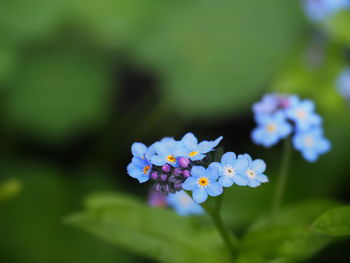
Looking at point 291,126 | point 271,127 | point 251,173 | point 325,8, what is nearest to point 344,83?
point 325,8

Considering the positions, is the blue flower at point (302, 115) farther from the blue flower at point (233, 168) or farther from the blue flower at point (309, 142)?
the blue flower at point (233, 168)

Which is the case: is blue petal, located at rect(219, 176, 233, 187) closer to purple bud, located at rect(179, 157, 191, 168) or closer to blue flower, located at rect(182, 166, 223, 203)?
blue flower, located at rect(182, 166, 223, 203)

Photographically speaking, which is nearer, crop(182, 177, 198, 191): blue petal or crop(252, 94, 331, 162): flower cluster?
crop(182, 177, 198, 191): blue petal

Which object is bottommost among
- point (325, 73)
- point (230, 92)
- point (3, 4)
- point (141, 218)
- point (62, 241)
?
point (141, 218)

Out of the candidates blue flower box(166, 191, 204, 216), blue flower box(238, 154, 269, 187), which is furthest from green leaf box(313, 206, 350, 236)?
blue flower box(166, 191, 204, 216)

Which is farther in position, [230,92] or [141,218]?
[230,92]

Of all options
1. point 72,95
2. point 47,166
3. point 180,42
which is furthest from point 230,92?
point 47,166

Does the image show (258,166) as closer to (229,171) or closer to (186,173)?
(229,171)

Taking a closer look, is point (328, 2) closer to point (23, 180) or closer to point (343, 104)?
point (343, 104)
